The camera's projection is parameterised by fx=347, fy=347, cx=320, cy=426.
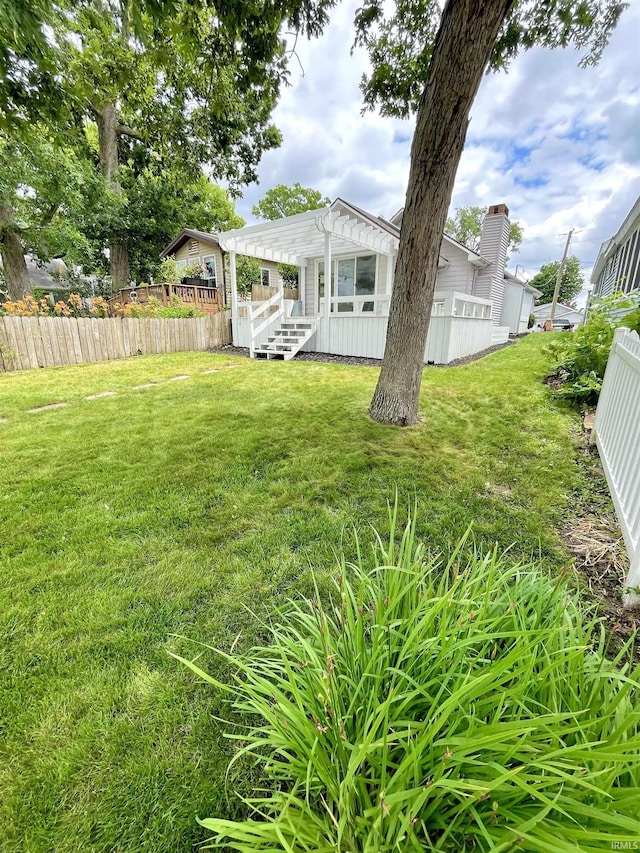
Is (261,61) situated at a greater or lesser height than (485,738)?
greater

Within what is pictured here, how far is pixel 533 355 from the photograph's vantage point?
8938mm

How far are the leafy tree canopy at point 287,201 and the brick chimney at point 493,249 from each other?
2748 centimetres

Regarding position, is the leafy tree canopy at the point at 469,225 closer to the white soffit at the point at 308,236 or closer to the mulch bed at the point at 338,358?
the white soffit at the point at 308,236

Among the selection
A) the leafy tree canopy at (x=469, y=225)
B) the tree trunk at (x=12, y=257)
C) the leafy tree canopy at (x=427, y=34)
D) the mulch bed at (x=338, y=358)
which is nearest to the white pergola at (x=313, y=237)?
the mulch bed at (x=338, y=358)

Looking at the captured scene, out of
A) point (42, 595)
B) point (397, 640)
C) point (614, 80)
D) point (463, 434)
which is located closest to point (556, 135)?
point (614, 80)

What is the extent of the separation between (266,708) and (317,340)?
30.6 ft

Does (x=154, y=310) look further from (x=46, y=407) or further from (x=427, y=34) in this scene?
(x=427, y=34)

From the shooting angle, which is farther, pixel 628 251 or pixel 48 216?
pixel 48 216

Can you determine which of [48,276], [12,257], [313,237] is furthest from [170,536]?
[48,276]

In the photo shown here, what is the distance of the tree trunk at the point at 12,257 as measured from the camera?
1046 centimetres

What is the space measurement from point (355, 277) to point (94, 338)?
26.1 feet

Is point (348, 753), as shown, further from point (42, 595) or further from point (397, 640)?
point (42, 595)

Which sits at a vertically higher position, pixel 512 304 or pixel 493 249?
pixel 493 249

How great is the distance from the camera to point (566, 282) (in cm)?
4916
